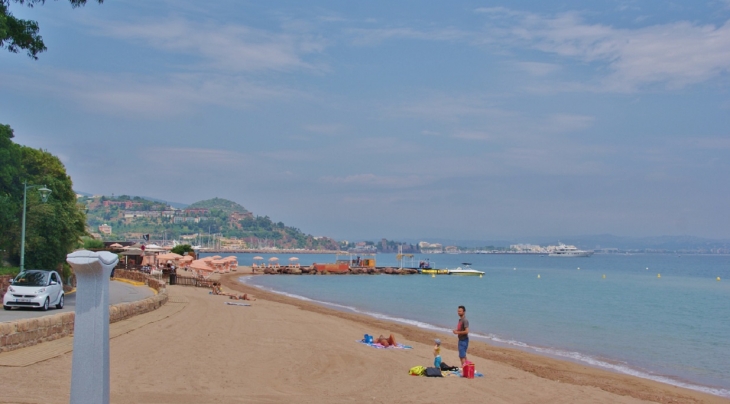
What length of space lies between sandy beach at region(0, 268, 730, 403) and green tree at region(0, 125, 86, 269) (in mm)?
8793

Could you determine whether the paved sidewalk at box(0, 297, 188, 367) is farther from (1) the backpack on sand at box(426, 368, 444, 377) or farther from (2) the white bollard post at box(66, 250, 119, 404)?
(1) the backpack on sand at box(426, 368, 444, 377)

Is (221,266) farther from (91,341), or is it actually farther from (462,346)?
(91,341)

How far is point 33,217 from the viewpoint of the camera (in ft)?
82.2

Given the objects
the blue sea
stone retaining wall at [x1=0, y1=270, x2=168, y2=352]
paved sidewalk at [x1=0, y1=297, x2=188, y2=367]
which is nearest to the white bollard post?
paved sidewalk at [x1=0, y1=297, x2=188, y2=367]

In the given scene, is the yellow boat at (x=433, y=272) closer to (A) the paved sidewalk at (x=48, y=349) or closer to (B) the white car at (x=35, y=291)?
(B) the white car at (x=35, y=291)

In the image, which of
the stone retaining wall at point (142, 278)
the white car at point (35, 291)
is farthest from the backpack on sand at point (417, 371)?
the stone retaining wall at point (142, 278)

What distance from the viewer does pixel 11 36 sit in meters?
9.50

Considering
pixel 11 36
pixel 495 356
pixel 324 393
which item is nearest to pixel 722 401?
pixel 495 356

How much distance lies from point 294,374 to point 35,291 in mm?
10192

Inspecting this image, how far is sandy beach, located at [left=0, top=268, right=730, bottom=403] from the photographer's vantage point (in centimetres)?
944

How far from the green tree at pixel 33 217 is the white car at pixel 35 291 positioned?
5.54 metres

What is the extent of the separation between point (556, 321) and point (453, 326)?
7.14 meters

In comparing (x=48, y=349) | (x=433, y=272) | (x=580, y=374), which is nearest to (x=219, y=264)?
(x=433, y=272)

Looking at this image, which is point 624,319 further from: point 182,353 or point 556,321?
point 182,353
